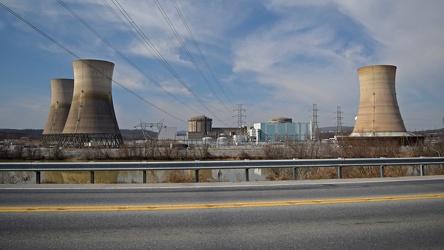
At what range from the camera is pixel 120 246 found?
3.71 metres

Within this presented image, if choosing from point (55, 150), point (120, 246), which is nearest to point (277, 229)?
point (120, 246)

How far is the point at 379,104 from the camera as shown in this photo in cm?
3538

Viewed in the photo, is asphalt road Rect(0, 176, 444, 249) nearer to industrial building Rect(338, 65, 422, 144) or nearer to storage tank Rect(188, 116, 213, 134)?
industrial building Rect(338, 65, 422, 144)

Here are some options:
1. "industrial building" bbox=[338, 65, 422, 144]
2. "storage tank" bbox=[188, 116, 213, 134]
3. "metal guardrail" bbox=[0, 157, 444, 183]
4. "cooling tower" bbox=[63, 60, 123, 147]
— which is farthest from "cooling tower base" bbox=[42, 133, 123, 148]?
"storage tank" bbox=[188, 116, 213, 134]

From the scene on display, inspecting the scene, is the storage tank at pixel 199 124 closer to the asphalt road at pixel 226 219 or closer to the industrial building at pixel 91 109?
the industrial building at pixel 91 109

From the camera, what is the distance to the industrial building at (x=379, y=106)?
34.4m

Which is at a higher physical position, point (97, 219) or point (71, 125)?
point (71, 125)

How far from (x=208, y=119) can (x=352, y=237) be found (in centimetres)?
10493

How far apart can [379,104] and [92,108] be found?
3356 centimetres

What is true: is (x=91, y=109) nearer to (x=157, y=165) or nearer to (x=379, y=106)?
(x=157, y=165)

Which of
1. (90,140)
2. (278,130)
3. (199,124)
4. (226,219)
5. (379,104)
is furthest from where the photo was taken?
(199,124)

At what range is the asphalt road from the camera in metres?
3.87

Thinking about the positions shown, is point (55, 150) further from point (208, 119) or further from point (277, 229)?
point (208, 119)

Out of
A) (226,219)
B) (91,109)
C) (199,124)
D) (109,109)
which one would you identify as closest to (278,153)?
(226,219)
